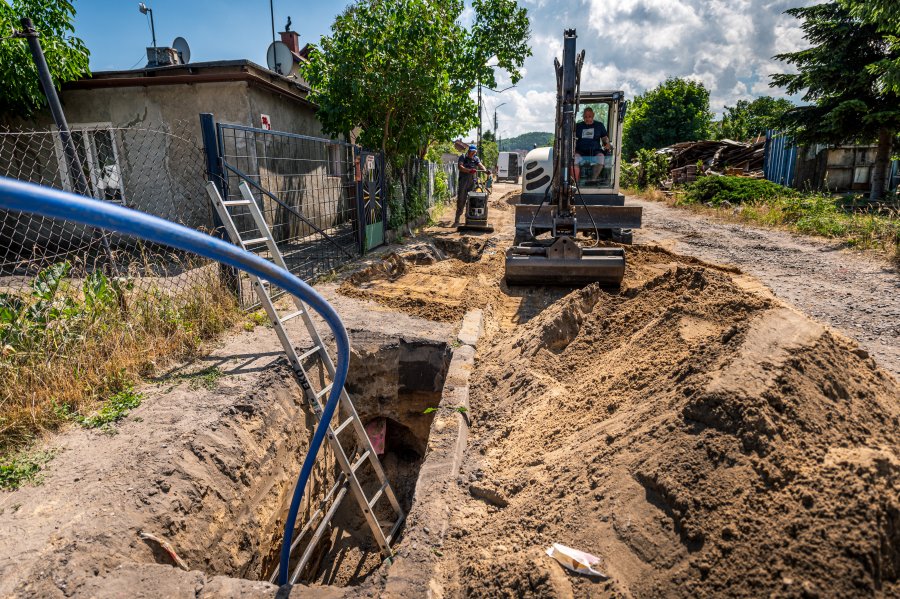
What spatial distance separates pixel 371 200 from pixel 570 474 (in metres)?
8.01

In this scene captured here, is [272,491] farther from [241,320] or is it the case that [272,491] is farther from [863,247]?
[863,247]

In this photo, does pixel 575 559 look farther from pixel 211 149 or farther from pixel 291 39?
pixel 291 39

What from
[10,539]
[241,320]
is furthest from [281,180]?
[10,539]

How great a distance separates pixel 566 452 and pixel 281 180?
8.42 meters

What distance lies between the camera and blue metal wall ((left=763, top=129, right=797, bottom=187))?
2077 cm

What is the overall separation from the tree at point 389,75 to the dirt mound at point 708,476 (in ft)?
28.8

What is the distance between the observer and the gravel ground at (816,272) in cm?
495

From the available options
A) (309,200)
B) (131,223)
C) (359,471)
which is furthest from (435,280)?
(131,223)

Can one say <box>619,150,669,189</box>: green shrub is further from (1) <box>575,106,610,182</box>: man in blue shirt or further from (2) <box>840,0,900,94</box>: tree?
(1) <box>575,106,610,182</box>: man in blue shirt

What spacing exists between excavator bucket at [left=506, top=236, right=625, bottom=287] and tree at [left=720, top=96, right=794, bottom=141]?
→ 14.5 m

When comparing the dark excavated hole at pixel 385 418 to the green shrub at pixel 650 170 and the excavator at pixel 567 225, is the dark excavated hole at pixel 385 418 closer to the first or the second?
the excavator at pixel 567 225

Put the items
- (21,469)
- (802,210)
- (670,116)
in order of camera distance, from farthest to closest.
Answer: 1. (670,116)
2. (802,210)
3. (21,469)

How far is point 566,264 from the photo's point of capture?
6340 millimetres

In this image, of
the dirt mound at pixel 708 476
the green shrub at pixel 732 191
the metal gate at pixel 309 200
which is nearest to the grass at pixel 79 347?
the dirt mound at pixel 708 476
